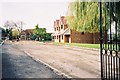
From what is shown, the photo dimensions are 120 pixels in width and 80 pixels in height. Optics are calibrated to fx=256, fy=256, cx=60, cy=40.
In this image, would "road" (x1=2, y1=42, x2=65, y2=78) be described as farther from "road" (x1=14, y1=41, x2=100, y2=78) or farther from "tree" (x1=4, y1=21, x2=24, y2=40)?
"tree" (x1=4, y1=21, x2=24, y2=40)

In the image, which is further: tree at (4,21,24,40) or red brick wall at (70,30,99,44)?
tree at (4,21,24,40)

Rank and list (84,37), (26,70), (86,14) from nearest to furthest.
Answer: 1. (26,70)
2. (86,14)
3. (84,37)

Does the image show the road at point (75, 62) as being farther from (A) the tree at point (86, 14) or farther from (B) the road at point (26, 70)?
(A) the tree at point (86, 14)

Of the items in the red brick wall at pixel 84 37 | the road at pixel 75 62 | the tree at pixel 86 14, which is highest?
the tree at pixel 86 14

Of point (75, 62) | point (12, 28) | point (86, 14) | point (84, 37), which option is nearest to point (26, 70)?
point (75, 62)

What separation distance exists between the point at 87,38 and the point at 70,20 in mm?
16027

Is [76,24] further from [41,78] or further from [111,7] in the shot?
[111,7]

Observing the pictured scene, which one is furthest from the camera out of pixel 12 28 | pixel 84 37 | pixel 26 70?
pixel 12 28

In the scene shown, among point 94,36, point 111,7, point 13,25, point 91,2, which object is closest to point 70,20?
point 91,2

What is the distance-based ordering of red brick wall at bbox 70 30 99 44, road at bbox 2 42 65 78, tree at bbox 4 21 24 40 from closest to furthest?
road at bbox 2 42 65 78, red brick wall at bbox 70 30 99 44, tree at bbox 4 21 24 40

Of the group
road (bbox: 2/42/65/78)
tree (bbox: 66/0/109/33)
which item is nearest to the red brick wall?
tree (bbox: 66/0/109/33)

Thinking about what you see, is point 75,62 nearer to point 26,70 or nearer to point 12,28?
point 26,70

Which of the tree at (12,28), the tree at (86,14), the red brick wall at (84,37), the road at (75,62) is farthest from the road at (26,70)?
the tree at (12,28)

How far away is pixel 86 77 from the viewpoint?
10062 mm
